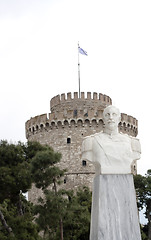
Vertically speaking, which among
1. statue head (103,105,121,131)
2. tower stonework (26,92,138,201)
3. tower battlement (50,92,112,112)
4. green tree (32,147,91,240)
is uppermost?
tower battlement (50,92,112,112)

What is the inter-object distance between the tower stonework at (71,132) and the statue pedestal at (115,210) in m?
23.7

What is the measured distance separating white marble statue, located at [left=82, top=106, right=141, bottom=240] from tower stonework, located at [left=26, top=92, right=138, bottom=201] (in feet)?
76.9

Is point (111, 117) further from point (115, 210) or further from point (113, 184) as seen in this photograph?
point (115, 210)

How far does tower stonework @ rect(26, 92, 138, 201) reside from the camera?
31.0 metres

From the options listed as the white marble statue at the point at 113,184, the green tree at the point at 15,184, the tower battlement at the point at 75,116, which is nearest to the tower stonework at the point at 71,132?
the tower battlement at the point at 75,116

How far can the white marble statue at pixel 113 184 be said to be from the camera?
690cm

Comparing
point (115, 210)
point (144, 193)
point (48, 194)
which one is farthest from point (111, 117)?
point (144, 193)

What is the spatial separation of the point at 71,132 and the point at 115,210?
24.8 metres

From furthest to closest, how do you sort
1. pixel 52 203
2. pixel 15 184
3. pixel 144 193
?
pixel 144 193, pixel 15 184, pixel 52 203

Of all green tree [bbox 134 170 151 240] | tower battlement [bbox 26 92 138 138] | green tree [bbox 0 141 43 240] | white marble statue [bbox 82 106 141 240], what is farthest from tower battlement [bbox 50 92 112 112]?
white marble statue [bbox 82 106 141 240]

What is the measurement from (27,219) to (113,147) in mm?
10560

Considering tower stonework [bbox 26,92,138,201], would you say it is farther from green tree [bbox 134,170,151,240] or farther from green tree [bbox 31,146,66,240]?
green tree [bbox 31,146,66,240]

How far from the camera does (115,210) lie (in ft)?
22.9

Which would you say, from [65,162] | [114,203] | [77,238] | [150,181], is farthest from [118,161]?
[65,162]
